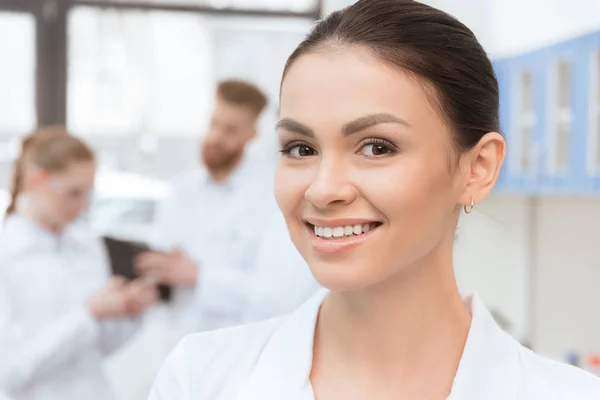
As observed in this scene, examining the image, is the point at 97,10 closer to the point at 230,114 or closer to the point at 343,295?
the point at 230,114

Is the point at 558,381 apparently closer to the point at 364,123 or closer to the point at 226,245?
the point at 364,123

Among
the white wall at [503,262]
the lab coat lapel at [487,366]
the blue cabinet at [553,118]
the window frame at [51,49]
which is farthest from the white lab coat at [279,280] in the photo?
the lab coat lapel at [487,366]

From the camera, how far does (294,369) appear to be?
1.09 m

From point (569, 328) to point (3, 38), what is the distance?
2.66 metres

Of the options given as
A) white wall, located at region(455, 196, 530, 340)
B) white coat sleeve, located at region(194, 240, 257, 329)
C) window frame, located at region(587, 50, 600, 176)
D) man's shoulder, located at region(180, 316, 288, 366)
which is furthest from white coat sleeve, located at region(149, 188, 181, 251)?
man's shoulder, located at region(180, 316, 288, 366)

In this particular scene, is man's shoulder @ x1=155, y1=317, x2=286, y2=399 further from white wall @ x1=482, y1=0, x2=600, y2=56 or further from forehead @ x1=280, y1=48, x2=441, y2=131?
white wall @ x1=482, y1=0, x2=600, y2=56

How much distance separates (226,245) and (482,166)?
6.89 feet

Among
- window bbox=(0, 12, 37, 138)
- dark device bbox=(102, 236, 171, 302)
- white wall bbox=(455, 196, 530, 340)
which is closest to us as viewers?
dark device bbox=(102, 236, 171, 302)

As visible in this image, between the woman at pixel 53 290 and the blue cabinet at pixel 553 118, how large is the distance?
1367 mm

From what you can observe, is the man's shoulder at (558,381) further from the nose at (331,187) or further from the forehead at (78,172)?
the forehead at (78,172)

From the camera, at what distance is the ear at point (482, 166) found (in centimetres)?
105

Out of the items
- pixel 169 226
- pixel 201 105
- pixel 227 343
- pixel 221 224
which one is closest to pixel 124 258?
pixel 169 226

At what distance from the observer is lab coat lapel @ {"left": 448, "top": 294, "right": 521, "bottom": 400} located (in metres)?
1.04

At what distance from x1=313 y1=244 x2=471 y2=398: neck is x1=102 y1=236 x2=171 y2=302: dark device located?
223 centimetres
